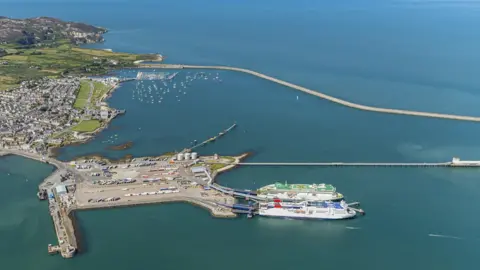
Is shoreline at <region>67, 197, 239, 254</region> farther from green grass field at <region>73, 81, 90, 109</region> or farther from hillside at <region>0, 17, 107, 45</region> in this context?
hillside at <region>0, 17, 107, 45</region>

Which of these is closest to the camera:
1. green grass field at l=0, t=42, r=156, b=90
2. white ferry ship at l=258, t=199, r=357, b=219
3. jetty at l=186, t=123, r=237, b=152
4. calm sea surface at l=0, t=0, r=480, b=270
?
calm sea surface at l=0, t=0, r=480, b=270

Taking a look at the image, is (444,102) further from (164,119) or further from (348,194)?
(164,119)

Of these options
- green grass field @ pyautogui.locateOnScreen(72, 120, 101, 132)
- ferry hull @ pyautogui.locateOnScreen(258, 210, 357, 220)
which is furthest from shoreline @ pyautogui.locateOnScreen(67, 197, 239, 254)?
green grass field @ pyautogui.locateOnScreen(72, 120, 101, 132)

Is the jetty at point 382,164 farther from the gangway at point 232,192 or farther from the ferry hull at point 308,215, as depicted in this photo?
the ferry hull at point 308,215

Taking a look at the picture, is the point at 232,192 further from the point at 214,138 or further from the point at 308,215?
the point at 214,138

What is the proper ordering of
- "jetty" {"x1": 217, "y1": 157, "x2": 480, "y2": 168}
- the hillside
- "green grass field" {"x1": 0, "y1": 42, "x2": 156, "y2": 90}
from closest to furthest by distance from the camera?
"jetty" {"x1": 217, "y1": 157, "x2": 480, "y2": 168}
"green grass field" {"x1": 0, "y1": 42, "x2": 156, "y2": 90}
the hillside

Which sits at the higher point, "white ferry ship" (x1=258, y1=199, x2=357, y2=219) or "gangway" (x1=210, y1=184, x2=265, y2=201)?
"gangway" (x1=210, y1=184, x2=265, y2=201)
